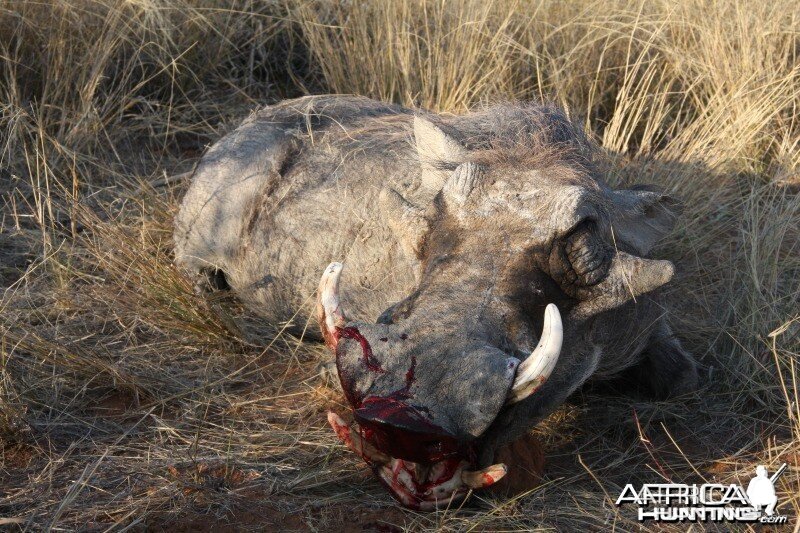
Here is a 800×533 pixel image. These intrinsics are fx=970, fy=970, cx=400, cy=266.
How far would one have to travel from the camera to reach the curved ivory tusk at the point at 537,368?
218 centimetres

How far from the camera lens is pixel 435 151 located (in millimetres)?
3146

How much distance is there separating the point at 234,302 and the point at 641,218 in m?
1.67

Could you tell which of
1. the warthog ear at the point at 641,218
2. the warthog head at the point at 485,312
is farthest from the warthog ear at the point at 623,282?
the warthog ear at the point at 641,218

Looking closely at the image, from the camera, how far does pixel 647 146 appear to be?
438 cm

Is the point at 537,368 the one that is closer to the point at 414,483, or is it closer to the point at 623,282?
the point at 414,483

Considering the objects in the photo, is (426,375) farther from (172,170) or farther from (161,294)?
(172,170)

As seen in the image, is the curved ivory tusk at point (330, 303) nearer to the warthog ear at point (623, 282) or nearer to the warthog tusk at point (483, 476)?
the warthog tusk at point (483, 476)

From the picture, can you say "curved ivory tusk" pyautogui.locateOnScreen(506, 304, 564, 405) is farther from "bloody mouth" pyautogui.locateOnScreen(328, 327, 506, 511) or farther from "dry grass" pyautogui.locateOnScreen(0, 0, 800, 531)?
"dry grass" pyautogui.locateOnScreen(0, 0, 800, 531)

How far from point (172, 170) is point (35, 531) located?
258 cm

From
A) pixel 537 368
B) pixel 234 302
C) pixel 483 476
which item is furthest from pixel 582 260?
pixel 234 302

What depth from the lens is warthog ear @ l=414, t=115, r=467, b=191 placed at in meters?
3.04

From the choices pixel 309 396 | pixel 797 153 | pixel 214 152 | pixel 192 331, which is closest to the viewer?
pixel 309 396

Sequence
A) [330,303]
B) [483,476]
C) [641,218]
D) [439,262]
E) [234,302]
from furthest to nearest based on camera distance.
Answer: [234,302] → [641,218] → [439,262] → [330,303] → [483,476]

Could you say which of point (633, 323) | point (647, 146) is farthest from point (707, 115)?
point (633, 323)
